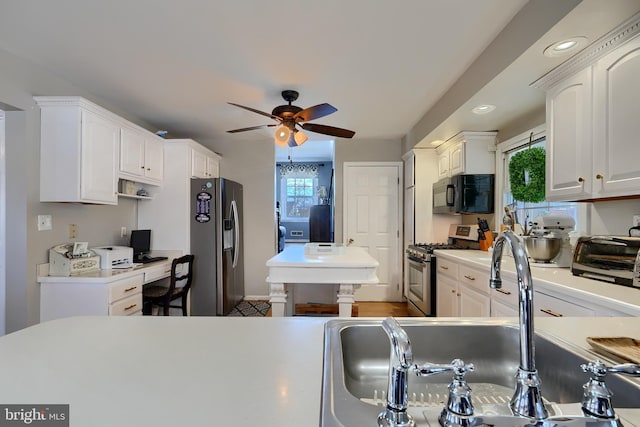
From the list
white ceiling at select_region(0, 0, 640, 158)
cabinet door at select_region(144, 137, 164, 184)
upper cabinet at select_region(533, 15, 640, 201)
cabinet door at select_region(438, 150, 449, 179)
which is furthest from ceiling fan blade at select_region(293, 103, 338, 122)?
cabinet door at select_region(438, 150, 449, 179)

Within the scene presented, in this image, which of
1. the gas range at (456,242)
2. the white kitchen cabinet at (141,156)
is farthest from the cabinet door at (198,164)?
the gas range at (456,242)

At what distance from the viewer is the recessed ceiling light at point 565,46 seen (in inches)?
60.6

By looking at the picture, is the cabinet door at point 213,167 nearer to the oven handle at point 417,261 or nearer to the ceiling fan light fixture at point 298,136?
the ceiling fan light fixture at point 298,136

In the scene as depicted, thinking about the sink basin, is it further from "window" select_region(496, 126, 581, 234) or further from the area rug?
the area rug

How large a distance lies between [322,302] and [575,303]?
193 centimetres

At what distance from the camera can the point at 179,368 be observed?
69 centimetres

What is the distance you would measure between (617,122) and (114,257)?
3691 millimetres

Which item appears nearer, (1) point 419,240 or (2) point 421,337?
(2) point 421,337

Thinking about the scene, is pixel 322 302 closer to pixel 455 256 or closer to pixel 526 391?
pixel 455 256

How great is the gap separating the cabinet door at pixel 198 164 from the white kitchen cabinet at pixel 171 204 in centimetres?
10

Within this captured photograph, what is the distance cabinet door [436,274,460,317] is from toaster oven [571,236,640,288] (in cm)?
105

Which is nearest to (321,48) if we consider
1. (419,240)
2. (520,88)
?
(520,88)

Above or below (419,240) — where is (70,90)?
above

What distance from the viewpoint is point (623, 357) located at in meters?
0.68
